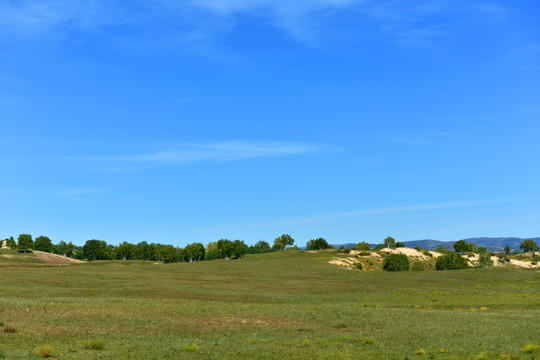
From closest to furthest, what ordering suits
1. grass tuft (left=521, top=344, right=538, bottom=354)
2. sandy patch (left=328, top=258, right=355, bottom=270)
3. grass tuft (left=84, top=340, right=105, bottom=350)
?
1. grass tuft (left=84, top=340, right=105, bottom=350)
2. grass tuft (left=521, top=344, right=538, bottom=354)
3. sandy patch (left=328, top=258, right=355, bottom=270)

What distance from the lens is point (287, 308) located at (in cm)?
5231

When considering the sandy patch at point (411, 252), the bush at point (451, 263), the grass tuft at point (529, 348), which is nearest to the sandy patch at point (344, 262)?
the bush at point (451, 263)

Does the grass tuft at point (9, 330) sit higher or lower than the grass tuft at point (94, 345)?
higher

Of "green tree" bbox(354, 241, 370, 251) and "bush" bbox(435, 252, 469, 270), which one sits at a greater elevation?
"green tree" bbox(354, 241, 370, 251)

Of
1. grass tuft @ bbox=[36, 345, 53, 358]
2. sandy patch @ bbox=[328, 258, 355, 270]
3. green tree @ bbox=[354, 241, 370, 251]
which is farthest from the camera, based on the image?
green tree @ bbox=[354, 241, 370, 251]

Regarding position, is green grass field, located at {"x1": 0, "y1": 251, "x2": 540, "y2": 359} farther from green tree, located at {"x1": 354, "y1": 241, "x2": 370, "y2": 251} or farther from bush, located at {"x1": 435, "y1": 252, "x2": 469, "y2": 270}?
green tree, located at {"x1": 354, "y1": 241, "x2": 370, "y2": 251}

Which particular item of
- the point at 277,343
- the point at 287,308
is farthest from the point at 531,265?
the point at 277,343

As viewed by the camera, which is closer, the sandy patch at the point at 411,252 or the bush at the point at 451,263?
the bush at the point at 451,263

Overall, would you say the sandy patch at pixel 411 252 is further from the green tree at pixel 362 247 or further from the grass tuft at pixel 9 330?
the grass tuft at pixel 9 330

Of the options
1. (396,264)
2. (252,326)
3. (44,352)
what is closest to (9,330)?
(44,352)

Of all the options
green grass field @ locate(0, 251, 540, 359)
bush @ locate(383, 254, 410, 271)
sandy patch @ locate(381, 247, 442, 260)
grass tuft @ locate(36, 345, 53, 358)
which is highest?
sandy patch @ locate(381, 247, 442, 260)

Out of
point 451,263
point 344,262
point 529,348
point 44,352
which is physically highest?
point 344,262

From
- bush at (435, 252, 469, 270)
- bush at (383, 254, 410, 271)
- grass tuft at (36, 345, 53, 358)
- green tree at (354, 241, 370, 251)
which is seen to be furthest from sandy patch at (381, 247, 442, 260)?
grass tuft at (36, 345, 53, 358)

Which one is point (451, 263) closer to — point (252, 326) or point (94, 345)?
point (252, 326)
